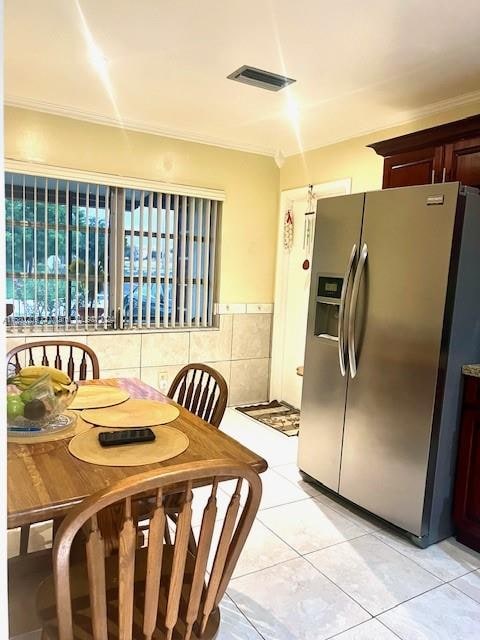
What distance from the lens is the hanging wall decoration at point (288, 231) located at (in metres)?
4.44

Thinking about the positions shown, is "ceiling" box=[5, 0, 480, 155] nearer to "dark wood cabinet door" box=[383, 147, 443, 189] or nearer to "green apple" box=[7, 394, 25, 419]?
"dark wood cabinet door" box=[383, 147, 443, 189]

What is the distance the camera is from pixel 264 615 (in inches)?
73.8

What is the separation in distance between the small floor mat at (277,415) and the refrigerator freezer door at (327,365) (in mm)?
973

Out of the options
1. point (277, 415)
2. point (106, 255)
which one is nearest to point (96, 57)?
point (106, 255)

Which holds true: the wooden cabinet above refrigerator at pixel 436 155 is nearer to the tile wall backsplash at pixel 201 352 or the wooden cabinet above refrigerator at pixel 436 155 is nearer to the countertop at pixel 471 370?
the countertop at pixel 471 370

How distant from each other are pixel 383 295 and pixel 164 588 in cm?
171

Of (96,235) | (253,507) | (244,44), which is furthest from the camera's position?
(96,235)

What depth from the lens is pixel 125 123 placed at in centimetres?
371

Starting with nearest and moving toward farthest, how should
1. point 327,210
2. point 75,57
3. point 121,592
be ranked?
point 121,592, point 75,57, point 327,210

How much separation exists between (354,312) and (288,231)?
204 cm

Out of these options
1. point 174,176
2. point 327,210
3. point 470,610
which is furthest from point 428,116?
point 470,610

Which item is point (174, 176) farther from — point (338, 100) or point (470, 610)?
point (470, 610)

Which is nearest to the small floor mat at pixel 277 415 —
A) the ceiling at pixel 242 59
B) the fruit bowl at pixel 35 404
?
the ceiling at pixel 242 59

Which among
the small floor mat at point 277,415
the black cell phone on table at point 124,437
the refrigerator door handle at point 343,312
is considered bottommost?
the small floor mat at point 277,415
